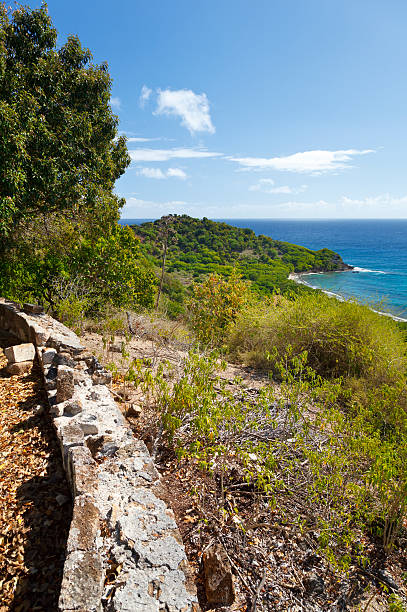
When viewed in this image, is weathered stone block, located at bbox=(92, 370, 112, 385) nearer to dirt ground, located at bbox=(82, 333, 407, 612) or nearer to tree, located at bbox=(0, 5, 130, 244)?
dirt ground, located at bbox=(82, 333, 407, 612)

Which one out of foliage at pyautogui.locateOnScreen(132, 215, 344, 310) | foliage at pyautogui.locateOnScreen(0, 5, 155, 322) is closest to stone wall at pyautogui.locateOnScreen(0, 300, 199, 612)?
foliage at pyautogui.locateOnScreen(0, 5, 155, 322)

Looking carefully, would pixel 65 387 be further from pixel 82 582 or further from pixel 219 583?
pixel 219 583

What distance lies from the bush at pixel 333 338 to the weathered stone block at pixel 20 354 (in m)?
3.56

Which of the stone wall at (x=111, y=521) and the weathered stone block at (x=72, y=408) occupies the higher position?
the weathered stone block at (x=72, y=408)

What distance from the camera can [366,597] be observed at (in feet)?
6.96

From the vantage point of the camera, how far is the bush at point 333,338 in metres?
5.35

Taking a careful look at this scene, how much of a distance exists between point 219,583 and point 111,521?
74 centimetres

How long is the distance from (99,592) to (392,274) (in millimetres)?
59734

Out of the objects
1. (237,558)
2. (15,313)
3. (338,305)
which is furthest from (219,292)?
(237,558)

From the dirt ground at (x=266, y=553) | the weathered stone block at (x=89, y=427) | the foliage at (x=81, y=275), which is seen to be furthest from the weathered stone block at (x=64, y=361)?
the foliage at (x=81, y=275)

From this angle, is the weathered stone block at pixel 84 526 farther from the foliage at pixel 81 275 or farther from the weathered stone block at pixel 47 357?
the foliage at pixel 81 275

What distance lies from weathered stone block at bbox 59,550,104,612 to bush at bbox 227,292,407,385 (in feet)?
12.9

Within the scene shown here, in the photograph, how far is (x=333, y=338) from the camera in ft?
18.9

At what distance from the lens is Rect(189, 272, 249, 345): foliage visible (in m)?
9.70
